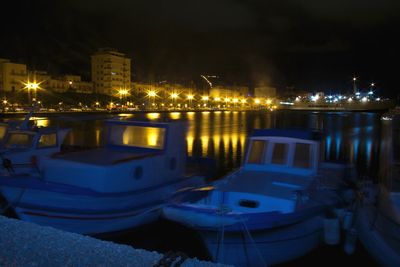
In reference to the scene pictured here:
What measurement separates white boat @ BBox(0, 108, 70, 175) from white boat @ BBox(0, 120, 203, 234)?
12.0ft

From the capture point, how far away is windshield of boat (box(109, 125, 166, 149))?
12.2 m

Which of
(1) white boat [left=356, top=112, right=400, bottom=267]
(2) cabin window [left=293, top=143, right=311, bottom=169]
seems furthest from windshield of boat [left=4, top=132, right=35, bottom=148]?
(1) white boat [left=356, top=112, right=400, bottom=267]

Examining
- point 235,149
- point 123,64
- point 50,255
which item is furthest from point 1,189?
point 123,64

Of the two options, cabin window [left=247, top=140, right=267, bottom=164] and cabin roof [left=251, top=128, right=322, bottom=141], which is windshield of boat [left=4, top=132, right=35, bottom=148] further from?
cabin roof [left=251, top=128, right=322, bottom=141]

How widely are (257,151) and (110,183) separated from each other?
443cm

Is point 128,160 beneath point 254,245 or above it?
above

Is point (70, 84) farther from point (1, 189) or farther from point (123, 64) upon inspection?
point (1, 189)

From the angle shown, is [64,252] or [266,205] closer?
[64,252]

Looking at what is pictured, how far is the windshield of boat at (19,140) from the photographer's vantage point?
1525cm

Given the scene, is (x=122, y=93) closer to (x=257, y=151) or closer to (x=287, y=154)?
(x=257, y=151)

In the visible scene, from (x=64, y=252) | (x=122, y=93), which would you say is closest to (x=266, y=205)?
(x=64, y=252)

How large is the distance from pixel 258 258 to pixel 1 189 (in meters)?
6.51

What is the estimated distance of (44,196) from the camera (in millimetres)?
9594

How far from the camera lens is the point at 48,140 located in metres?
15.8
